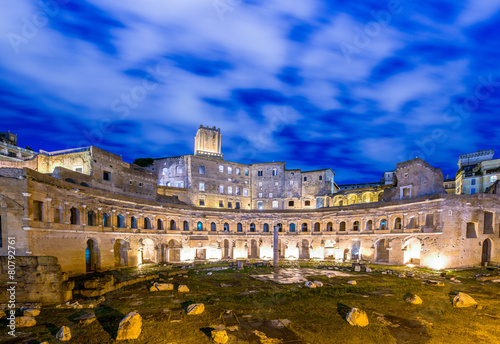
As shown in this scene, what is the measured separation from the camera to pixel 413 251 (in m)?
36.1

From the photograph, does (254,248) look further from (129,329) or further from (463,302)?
(129,329)

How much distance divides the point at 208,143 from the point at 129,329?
50636 millimetres

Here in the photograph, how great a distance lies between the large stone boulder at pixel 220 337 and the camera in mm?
11188

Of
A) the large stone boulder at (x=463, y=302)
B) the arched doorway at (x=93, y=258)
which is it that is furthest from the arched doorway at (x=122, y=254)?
the large stone boulder at (x=463, y=302)

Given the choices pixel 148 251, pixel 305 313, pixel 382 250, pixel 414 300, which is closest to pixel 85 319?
pixel 305 313

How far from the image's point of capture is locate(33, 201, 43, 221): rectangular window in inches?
909

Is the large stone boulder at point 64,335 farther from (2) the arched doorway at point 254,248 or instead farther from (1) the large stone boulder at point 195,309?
(2) the arched doorway at point 254,248

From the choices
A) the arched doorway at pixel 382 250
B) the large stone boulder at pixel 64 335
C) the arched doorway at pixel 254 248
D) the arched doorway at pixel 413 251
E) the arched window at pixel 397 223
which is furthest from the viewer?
the arched doorway at pixel 254 248

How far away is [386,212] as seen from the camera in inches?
1455

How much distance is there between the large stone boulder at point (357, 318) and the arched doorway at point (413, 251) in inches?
1060

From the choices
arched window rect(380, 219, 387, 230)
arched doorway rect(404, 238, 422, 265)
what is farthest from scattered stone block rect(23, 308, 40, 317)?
arched window rect(380, 219, 387, 230)

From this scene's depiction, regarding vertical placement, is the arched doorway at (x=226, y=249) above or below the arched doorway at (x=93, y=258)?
below

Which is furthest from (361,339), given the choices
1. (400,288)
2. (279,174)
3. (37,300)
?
(279,174)

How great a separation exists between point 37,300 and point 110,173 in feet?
81.1
